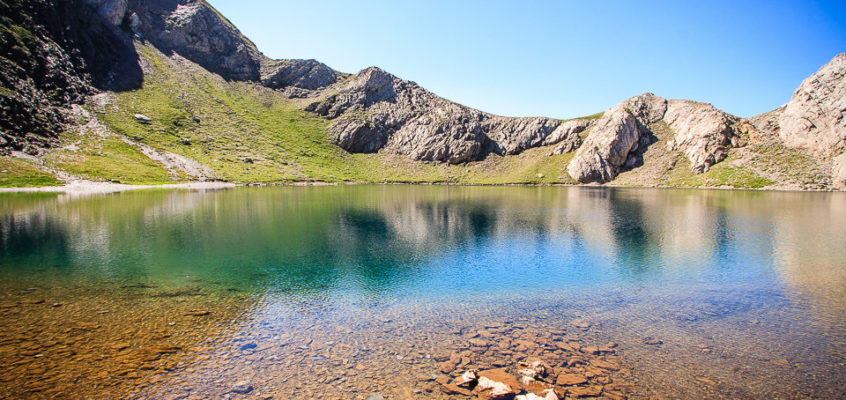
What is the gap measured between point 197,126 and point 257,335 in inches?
5661

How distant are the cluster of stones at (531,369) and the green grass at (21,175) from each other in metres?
94.1

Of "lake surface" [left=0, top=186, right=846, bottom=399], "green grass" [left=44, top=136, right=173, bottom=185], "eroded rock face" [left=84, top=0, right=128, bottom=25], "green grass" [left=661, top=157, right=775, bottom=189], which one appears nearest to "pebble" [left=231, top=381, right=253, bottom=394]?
"lake surface" [left=0, top=186, right=846, bottom=399]

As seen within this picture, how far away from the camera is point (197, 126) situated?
131750 millimetres

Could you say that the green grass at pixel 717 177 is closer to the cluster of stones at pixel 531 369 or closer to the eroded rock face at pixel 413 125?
Result: the eroded rock face at pixel 413 125

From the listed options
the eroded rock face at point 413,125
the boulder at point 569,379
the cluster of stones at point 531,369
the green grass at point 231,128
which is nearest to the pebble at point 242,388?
the cluster of stones at point 531,369

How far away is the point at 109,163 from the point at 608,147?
534 feet

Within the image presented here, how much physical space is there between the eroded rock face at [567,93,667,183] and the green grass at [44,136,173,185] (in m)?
141

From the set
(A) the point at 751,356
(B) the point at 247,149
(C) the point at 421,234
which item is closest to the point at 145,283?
(C) the point at 421,234

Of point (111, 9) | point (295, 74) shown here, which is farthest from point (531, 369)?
point (295, 74)

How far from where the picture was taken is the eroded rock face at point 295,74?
188 m

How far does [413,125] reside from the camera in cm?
17825

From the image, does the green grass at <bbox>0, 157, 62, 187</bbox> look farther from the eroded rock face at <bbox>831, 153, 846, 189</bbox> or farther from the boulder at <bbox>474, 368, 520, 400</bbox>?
the eroded rock face at <bbox>831, 153, 846, 189</bbox>

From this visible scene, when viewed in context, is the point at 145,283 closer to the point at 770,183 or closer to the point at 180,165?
the point at 180,165

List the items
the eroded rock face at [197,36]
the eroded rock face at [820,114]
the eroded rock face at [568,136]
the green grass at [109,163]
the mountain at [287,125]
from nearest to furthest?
the green grass at [109,163] < the mountain at [287,125] < the eroded rock face at [820,114] < the eroded rock face at [197,36] < the eroded rock face at [568,136]
